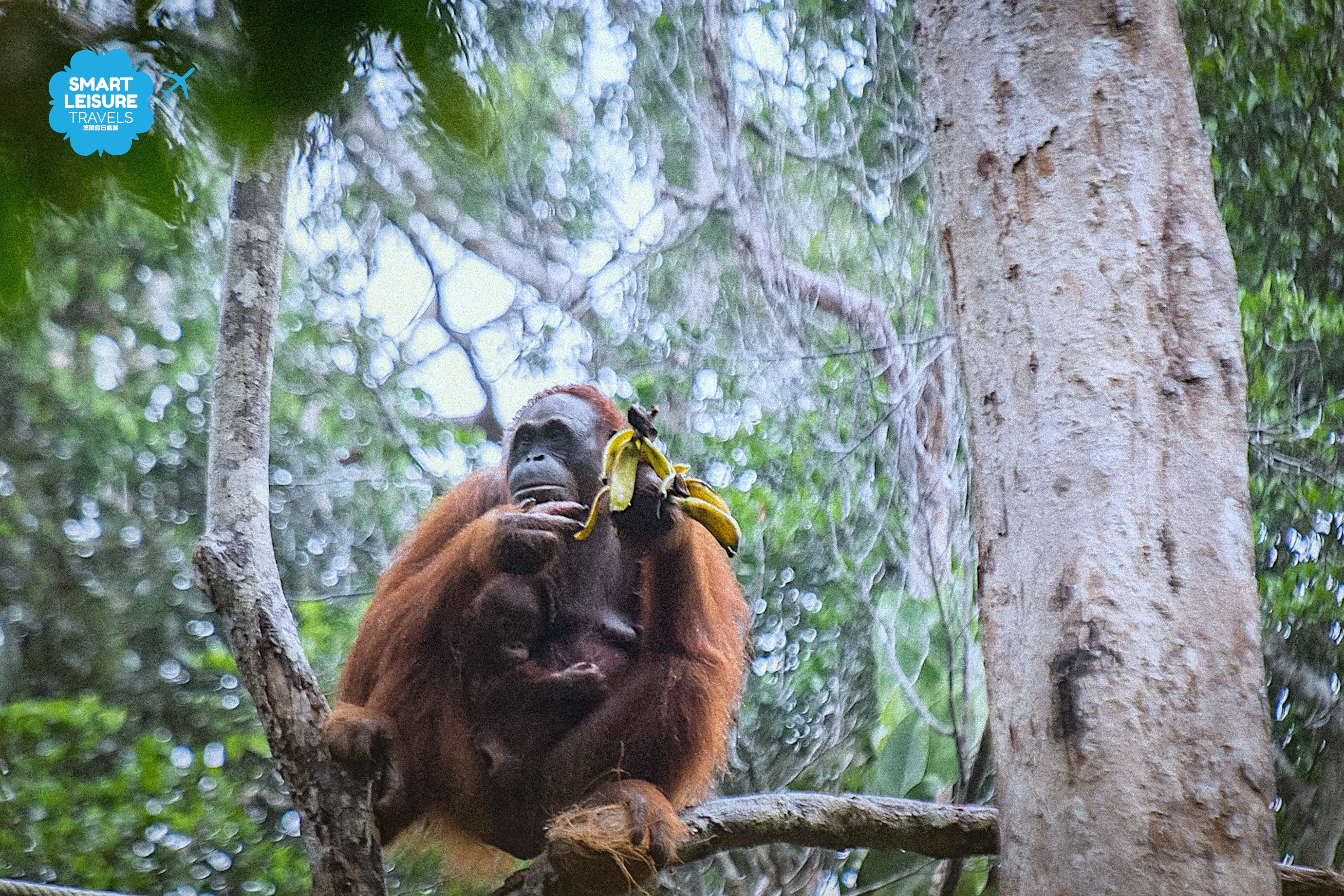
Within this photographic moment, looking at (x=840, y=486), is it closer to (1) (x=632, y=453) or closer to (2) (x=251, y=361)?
(1) (x=632, y=453)

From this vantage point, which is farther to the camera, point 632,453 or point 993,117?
point 632,453

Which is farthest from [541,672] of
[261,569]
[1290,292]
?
[1290,292]

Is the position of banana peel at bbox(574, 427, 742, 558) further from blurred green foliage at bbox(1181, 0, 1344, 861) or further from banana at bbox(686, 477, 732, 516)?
blurred green foliage at bbox(1181, 0, 1344, 861)

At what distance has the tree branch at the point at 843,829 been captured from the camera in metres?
2.73

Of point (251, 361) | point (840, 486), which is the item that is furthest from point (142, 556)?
point (840, 486)

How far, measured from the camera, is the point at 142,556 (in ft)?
17.9

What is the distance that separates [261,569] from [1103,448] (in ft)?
6.14

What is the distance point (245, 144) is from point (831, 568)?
4942 mm

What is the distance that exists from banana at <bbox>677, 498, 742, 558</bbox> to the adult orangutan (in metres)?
0.04

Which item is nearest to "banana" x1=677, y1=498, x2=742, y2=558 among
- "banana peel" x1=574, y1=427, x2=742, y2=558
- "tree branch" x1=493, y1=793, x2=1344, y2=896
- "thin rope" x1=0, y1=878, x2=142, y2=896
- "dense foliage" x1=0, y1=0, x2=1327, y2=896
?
"banana peel" x1=574, y1=427, x2=742, y2=558

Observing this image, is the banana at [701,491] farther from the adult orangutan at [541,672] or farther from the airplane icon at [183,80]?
the airplane icon at [183,80]
